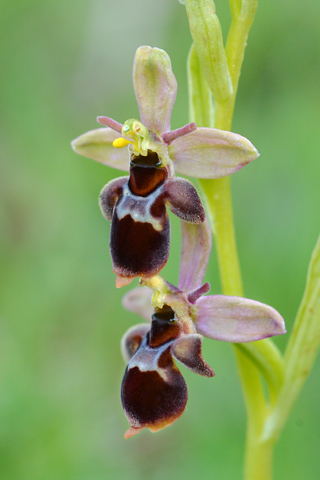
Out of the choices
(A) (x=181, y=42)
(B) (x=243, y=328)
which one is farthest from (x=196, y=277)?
(A) (x=181, y=42)

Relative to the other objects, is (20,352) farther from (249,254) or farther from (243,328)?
(243,328)

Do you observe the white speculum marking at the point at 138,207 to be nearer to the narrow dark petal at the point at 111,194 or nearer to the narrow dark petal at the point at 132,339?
the narrow dark petal at the point at 111,194

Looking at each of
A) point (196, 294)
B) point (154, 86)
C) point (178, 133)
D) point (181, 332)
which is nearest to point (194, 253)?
point (196, 294)

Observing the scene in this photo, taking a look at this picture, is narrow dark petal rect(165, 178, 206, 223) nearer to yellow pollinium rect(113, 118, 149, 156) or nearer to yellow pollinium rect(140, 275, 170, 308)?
yellow pollinium rect(113, 118, 149, 156)

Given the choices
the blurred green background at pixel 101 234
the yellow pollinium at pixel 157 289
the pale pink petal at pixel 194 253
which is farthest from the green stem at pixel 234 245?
the blurred green background at pixel 101 234

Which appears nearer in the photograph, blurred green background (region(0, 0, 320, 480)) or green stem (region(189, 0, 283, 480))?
green stem (region(189, 0, 283, 480))

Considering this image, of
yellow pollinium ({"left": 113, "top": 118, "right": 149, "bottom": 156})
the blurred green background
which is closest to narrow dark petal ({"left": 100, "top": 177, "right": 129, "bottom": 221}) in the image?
yellow pollinium ({"left": 113, "top": 118, "right": 149, "bottom": 156})
